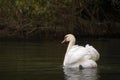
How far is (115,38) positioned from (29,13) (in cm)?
623

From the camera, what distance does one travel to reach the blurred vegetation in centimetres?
4138

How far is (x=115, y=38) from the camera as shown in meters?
40.7

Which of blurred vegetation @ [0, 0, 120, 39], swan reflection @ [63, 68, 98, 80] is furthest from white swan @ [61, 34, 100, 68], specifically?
blurred vegetation @ [0, 0, 120, 39]

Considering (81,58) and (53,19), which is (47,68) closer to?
(81,58)

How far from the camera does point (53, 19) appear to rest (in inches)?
1662

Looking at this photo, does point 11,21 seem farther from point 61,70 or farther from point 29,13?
point 61,70

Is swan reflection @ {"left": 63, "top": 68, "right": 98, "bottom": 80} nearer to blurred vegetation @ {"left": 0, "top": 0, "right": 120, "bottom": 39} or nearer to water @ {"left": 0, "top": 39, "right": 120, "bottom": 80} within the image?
water @ {"left": 0, "top": 39, "right": 120, "bottom": 80}

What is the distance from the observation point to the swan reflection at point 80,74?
18.0 meters

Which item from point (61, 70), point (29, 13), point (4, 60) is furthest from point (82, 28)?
point (61, 70)

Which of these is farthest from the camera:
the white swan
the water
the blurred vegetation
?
the blurred vegetation

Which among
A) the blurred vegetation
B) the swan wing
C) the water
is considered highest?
the swan wing

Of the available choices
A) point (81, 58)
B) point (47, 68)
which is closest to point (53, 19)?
point (81, 58)

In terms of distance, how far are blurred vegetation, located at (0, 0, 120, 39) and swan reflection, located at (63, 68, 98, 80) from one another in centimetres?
2061

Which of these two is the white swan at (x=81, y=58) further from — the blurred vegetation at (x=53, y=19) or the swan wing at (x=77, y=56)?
the blurred vegetation at (x=53, y=19)
